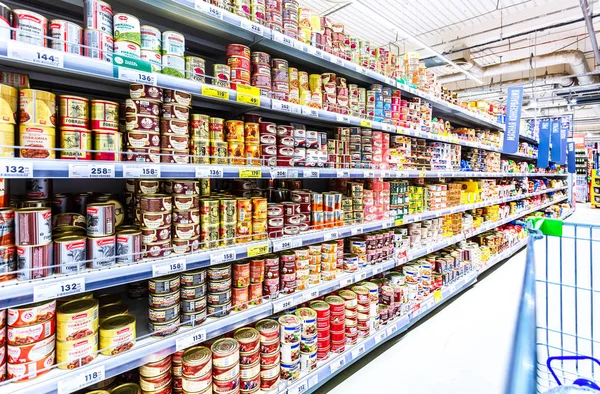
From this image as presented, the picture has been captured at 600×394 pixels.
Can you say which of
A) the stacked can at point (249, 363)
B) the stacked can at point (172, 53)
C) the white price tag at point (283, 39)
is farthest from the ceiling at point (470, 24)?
the stacked can at point (249, 363)

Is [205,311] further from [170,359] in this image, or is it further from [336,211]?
[336,211]

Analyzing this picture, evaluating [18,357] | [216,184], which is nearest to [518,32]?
[216,184]

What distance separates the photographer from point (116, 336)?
1.22m

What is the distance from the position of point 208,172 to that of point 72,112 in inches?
21.2

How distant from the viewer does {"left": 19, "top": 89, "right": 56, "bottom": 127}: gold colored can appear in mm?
1029

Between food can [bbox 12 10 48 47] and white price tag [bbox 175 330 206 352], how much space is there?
1255mm

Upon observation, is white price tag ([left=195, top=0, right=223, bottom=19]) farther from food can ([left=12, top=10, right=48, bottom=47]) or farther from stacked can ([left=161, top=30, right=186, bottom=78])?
food can ([left=12, top=10, right=48, bottom=47])

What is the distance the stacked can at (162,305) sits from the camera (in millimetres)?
1337

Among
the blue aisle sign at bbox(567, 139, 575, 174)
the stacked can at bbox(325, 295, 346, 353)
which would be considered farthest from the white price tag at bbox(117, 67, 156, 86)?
the blue aisle sign at bbox(567, 139, 575, 174)

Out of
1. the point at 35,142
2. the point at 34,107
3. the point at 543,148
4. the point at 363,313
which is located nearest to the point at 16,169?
the point at 35,142

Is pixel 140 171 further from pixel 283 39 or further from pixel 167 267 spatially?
pixel 283 39

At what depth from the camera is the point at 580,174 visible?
15.2m

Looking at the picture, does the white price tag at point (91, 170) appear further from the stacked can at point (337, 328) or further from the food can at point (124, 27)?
the stacked can at point (337, 328)

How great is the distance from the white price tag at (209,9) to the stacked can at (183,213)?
2.59 ft
